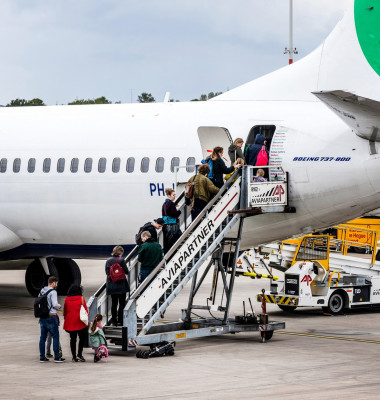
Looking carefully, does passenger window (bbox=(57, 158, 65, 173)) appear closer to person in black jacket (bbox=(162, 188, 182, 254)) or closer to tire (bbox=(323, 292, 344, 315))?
person in black jacket (bbox=(162, 188, 182, 254))

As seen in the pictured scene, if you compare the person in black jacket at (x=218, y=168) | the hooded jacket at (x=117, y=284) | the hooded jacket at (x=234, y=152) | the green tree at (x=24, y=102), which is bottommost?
the hooded jacket at (x=117, y=284)

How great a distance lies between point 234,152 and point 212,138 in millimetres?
2221

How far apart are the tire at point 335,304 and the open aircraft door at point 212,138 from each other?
531 centimetres

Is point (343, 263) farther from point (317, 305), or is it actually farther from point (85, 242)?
point (85, 242)

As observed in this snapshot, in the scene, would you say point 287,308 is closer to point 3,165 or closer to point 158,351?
point 158,351

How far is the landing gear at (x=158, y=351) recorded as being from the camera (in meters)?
18.5

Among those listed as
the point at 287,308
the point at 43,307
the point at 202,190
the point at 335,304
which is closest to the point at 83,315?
the point at 43,307

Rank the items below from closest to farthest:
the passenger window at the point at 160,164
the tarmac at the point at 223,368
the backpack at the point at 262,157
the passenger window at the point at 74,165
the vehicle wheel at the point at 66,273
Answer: the tarmac at the point at 223,368, the backpack at the point at 262,157, the passenger window at the point at 160,164, the passenger window at the point at 74,165, the vehicle wheel at the point at 66,273

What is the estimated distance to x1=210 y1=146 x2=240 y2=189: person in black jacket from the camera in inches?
811

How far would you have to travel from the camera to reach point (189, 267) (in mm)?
19953

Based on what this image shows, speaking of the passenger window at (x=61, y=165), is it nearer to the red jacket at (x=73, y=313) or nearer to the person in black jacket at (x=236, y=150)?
the person in black jacket at (x=236, y=150)

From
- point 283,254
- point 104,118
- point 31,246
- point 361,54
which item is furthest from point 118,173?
point 361,54

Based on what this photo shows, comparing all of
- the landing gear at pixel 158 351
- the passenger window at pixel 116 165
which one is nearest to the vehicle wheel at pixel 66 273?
the passenger window at pixel 116 165

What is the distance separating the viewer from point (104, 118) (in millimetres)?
25844
